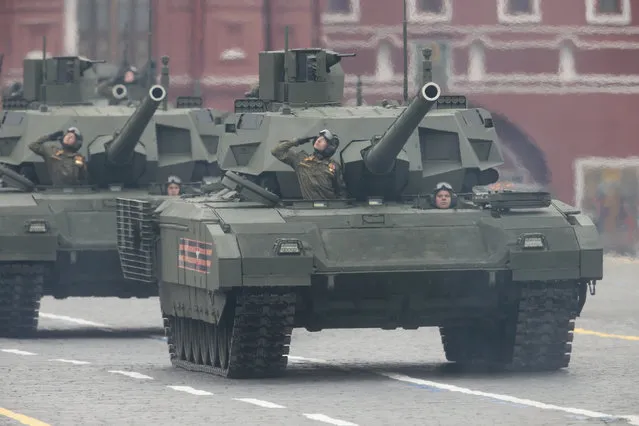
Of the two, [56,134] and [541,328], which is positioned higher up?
[56,134]

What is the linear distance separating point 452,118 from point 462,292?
103 inches

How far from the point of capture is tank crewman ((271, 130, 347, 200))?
2450 cm

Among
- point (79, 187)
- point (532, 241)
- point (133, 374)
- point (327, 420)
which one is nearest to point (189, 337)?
point (133, 374)

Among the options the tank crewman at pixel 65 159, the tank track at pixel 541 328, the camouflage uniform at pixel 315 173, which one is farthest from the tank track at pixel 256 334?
the tank crewman at pixel 65 159

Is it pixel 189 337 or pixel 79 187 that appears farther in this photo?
pixel 79 187

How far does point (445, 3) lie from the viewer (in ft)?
196

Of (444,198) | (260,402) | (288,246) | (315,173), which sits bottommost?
(260,402)

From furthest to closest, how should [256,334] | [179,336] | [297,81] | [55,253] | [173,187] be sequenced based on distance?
[173,187]
[55,253]
[297,81]
[179,336]
[256,334]

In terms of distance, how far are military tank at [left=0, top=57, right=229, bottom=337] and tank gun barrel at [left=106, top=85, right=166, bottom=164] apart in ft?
0.06

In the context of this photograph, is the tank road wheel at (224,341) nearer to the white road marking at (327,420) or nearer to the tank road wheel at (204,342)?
the tank road wheel at (204,342)

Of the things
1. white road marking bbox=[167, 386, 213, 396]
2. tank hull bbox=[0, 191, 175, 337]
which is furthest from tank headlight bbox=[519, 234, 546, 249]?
tank hull bbox=[0, 191, 175, 337]

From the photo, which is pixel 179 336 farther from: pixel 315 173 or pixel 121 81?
pixel 121 81

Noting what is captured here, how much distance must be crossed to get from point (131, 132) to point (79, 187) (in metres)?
1.25

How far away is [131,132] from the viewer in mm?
31094
